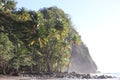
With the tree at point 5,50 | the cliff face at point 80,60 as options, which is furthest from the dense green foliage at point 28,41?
the cliff face at point 80,60

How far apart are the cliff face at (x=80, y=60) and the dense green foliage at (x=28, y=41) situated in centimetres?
6167

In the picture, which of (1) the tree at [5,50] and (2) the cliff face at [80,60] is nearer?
(1) the tree at [5,50]

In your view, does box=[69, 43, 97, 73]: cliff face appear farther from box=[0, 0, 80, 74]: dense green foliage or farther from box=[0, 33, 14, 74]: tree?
box=[0, 33, 14, 74]: tree

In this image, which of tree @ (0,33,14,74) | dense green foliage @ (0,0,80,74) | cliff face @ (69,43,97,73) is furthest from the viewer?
cliff face @ (69,43,97,73)

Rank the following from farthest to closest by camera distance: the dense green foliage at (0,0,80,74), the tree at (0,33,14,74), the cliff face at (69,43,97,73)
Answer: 1. the cliff face at (69,43,97,73)
2. the dense green foliage at (0,0,80,74)
3. the tree at (0,33,14,74)

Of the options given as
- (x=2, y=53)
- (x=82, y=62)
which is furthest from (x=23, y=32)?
(x=82, y=62)

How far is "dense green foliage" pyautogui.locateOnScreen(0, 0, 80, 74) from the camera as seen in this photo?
5840 centimetres

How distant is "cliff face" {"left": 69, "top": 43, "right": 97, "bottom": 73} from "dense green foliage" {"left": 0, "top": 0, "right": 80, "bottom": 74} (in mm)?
61675

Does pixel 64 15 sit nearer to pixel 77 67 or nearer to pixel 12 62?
pixel 77 67

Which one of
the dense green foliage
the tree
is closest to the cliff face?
the dense green foliage

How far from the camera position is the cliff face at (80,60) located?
469 feet

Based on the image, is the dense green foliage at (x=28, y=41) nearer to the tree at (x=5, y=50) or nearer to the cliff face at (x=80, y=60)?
the tree at (x=5, y=50)

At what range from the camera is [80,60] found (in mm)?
144375

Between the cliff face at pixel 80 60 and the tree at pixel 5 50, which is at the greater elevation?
the cliff face at pixel 80 60
